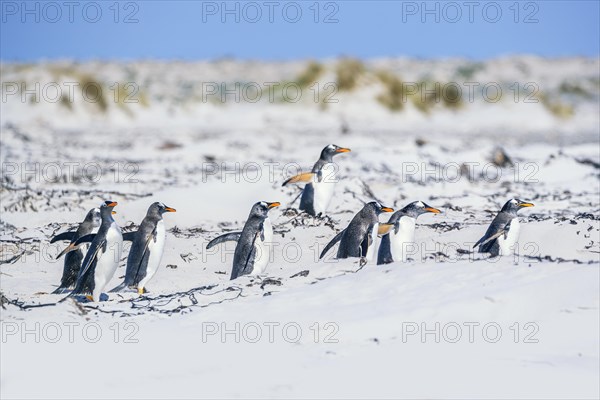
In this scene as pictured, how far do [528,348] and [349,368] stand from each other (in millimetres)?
883

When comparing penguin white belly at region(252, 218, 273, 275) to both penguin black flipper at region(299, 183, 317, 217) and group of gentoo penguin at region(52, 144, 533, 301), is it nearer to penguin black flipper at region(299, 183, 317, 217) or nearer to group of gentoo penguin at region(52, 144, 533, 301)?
group of gentoo penguin at region(52, 144, 533, 301)

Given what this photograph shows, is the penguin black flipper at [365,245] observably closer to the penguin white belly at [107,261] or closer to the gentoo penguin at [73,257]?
the penguin white belly at [107,261]

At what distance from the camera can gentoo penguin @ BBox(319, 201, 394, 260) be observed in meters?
7.74

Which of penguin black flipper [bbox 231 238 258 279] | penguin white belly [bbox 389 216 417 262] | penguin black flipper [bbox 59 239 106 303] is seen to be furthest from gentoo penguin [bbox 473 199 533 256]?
penguin black flipper [bbox 59 239 106 303]

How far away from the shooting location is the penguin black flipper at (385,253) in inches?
307

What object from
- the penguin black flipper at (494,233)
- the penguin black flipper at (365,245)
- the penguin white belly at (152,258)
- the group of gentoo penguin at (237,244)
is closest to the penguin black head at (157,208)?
the group of gentoo penguin at (237,244)

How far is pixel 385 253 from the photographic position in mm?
7863

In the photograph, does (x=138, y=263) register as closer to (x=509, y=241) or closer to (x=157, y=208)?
(x=157, y=208)

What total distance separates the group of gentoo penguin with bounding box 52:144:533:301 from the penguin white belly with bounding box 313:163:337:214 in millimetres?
1475

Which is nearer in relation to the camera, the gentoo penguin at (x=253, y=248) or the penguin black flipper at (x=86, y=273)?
the penguin black flipper at (x=86, y=273)

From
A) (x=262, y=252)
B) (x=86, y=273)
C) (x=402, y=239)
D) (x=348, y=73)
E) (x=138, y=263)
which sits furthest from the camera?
(x=348, y=73)

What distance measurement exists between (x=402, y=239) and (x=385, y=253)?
174 millimetres

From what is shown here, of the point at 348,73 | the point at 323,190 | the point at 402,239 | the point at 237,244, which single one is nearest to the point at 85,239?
the point at 237,244

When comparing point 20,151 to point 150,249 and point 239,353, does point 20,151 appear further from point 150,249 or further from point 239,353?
point 239,353
